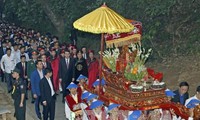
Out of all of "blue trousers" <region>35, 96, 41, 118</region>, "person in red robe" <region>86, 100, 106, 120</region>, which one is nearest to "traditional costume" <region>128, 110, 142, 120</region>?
"person in red robe" <region>86, 100, 106, 120</region>

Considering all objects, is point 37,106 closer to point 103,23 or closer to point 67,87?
point 67,87

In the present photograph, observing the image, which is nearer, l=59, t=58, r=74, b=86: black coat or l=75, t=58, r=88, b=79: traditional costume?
l=75, t=58, r=88, b=79: traditional costume

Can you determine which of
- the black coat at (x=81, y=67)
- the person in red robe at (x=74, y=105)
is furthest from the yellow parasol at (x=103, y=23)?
the black coat at (x=81, y=67)

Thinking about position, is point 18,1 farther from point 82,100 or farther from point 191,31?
point 82,100

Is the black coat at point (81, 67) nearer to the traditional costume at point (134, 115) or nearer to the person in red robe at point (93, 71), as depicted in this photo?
the person in red robe at point (93, 71)

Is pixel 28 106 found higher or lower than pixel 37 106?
lower

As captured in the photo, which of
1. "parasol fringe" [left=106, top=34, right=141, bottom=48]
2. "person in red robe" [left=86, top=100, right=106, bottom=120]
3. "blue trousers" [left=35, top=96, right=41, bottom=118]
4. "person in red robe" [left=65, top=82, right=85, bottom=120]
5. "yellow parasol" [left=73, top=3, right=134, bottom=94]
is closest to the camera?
"yellow parasol" [left=73, top=3, right=134, bottom=94]

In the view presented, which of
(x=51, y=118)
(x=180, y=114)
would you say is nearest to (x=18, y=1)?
(x=51, y=118)

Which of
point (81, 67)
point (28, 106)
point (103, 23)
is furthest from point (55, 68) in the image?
point (103, 23)

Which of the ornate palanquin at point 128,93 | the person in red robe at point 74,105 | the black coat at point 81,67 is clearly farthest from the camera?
the black coat at point 81,67

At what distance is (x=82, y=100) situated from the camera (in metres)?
9.31

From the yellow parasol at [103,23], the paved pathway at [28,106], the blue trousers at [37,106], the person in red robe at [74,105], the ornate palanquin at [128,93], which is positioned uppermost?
the yellow parasol at [103,23]

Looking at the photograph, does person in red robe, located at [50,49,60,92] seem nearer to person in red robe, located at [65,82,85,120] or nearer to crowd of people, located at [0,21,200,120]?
crowd of people, located at [0,21,200,120]

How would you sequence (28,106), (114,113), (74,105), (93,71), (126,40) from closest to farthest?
(114,113) < (74,105) < (126,40) < (93,71) < (28,106)
